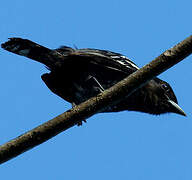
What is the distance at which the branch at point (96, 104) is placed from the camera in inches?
224

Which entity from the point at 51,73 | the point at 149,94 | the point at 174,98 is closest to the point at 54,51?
the point at 51,73

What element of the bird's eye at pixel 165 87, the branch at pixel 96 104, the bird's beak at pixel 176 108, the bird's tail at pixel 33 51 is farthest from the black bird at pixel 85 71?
the branch at pixel 96 104

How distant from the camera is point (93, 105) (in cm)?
594

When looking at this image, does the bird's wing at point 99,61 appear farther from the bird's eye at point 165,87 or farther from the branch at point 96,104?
the branch at point 96,104

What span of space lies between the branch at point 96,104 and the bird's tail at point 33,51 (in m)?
3.04

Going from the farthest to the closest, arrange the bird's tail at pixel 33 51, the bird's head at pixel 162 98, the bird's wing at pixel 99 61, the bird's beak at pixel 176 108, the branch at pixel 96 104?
the bird's beak at pixel 176 108 < the bird's head at pixel 162 98 < the bird's wing at pixel 99 61 < the bird's tail at pixel 33 51 < the branch at pixel 96 104

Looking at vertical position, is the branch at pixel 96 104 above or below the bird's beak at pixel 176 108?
below

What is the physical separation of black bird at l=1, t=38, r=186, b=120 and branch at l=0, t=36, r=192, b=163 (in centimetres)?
261

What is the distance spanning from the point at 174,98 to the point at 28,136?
5152mm

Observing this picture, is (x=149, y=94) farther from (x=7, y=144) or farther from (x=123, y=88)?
(x=7, y=144)

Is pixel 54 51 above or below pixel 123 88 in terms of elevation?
above

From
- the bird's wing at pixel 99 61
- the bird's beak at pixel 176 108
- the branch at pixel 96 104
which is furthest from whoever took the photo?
the bird's beak at pixel 176 108

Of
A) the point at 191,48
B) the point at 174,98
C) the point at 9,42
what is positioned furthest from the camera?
the point at 174,98

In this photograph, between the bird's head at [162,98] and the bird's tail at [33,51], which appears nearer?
the bird's tail at [33,51]
